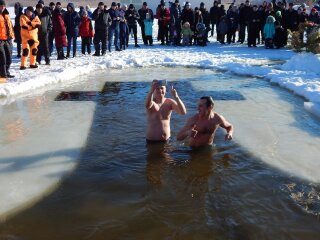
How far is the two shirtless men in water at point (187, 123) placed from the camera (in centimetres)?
513

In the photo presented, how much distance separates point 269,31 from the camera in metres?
15.0

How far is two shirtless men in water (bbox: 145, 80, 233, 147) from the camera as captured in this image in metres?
5.13

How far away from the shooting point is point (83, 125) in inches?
249

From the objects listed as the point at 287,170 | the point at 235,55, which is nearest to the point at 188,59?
the point at 235,55

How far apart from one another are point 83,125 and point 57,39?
6.43m

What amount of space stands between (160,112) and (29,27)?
19.9ft

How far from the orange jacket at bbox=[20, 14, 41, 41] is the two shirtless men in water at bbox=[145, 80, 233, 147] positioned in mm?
5888

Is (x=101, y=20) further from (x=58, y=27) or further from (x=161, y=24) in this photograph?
(x=161, y=24)

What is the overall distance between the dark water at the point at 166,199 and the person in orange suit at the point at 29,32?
5470 mm

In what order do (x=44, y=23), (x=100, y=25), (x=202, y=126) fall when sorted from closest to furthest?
(x=202, y=126)
(x=44, y=23)
(x=100, y=25)

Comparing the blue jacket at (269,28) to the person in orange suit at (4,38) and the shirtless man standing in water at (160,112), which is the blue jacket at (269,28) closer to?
the person in orange suit at (4,38)

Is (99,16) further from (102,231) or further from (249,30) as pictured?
(102,231)

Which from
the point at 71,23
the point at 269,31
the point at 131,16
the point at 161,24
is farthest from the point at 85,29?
the point at 269,31

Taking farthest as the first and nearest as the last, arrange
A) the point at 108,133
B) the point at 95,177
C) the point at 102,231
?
the point at 108,133 → the point at 95,177 → the point at 102,231
